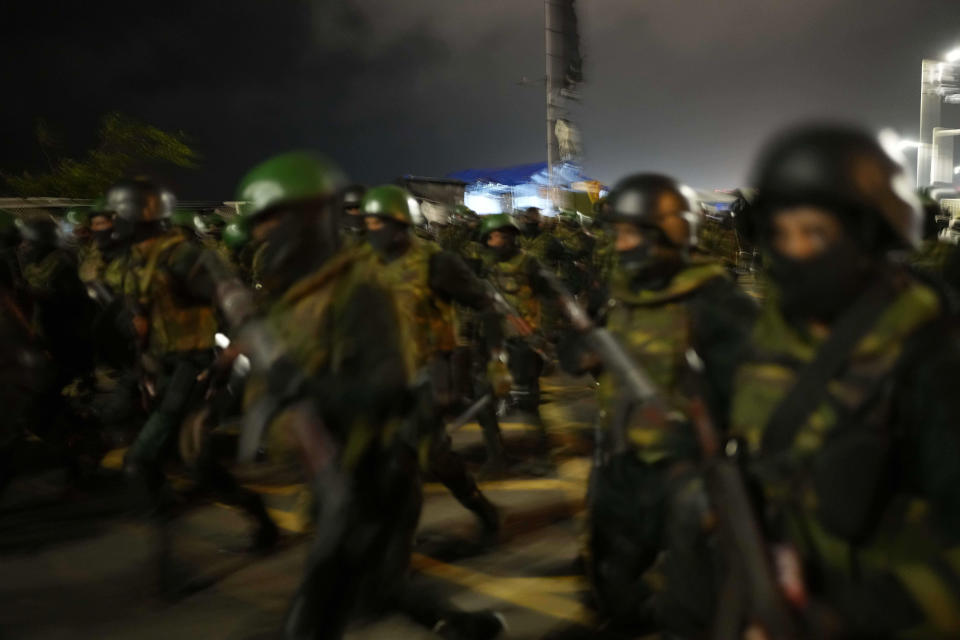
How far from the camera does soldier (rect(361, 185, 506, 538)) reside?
470 cm

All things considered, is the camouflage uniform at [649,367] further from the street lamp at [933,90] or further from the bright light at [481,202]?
the street lamp at [933,90]

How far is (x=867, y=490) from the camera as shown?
1521 mm

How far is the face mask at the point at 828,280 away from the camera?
170cm

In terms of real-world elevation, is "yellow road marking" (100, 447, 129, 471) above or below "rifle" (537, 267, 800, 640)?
below

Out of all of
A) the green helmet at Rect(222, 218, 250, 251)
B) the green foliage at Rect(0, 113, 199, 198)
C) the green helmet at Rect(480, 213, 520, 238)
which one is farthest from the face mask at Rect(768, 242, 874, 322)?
the green foliage at Rect(0, 113, 199, 198)

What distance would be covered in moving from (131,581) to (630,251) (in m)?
3.35

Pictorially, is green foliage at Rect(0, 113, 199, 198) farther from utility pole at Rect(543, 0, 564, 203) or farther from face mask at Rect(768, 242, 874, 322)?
face mask at Rect(768, 242, 874, 322)

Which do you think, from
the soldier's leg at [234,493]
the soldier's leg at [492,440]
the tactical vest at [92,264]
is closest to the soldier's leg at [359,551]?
the soldier's leg at [234,493]

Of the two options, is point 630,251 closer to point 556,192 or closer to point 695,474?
point 695,474

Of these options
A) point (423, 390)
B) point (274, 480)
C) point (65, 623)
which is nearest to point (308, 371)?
point (423, 390)

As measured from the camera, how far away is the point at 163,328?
4.62 metres

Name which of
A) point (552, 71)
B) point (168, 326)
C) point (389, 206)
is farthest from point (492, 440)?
point (552, 71)

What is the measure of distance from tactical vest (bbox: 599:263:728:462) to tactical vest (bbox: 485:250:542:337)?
390cm

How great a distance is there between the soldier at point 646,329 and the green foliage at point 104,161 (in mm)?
37339
